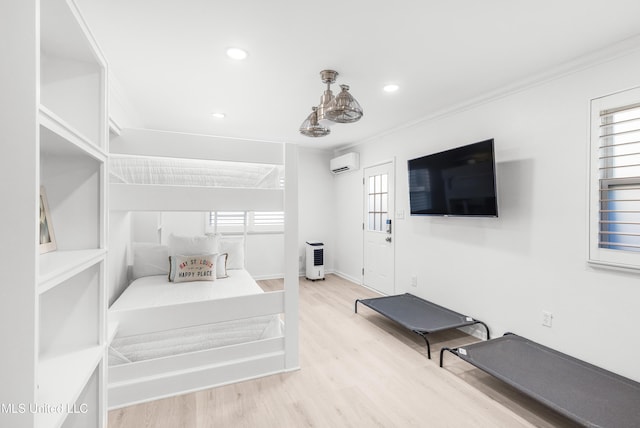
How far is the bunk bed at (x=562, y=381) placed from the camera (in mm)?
1649

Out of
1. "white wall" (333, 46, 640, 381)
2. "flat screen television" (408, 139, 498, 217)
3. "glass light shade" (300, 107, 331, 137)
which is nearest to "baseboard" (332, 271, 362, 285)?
"white wall" (333, 46, 640, 381)

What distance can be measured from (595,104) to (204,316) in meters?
3.13

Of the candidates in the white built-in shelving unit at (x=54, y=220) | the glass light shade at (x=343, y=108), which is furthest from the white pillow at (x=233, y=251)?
the white built-in shelving unit at (x=54, y=220)

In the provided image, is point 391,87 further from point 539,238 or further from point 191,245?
point 191,245

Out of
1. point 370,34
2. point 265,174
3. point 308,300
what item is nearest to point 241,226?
point 308,300

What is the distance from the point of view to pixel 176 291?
267 cm

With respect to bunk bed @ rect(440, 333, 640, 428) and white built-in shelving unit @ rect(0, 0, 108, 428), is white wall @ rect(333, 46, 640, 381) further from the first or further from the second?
white built-in shelving unit @ rect(0, 0, 108, 428)

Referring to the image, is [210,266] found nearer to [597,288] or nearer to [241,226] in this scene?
[241,226]

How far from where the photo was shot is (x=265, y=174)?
2.28 m

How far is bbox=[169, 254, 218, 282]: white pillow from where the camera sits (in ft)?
9.84

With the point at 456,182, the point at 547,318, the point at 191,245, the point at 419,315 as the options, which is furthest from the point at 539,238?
the point at 191,245

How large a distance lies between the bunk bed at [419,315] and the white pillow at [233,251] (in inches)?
59.1

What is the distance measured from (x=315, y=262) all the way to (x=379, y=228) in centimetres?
134

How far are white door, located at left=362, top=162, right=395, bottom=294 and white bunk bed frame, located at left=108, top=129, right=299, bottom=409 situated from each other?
2218 millimetres
